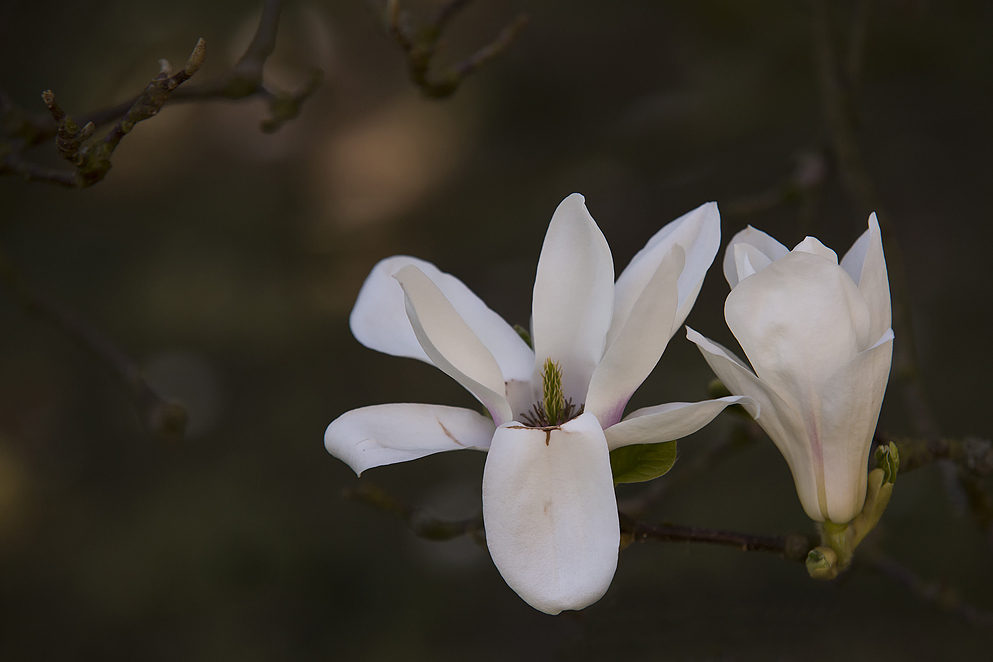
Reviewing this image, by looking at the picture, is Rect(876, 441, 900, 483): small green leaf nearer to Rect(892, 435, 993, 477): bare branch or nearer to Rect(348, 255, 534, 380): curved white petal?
Rect(892, 435, 993, 477): bare branch

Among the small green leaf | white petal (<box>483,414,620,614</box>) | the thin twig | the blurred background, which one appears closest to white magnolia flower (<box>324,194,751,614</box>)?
white petal (<box>483,414,620,614</box>)

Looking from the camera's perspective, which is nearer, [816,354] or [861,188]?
[816,354]

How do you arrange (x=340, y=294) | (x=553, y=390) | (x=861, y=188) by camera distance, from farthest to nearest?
(x=340, y=294), (x=861, y=188), (x=553, y=390)

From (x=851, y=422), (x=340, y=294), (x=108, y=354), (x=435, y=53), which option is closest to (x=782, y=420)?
(x=851, y=422)

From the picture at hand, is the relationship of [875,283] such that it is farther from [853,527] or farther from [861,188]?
[861,188]

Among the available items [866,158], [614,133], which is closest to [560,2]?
[614,133]

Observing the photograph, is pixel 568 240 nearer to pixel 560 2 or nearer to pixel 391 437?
pixel 391 437
